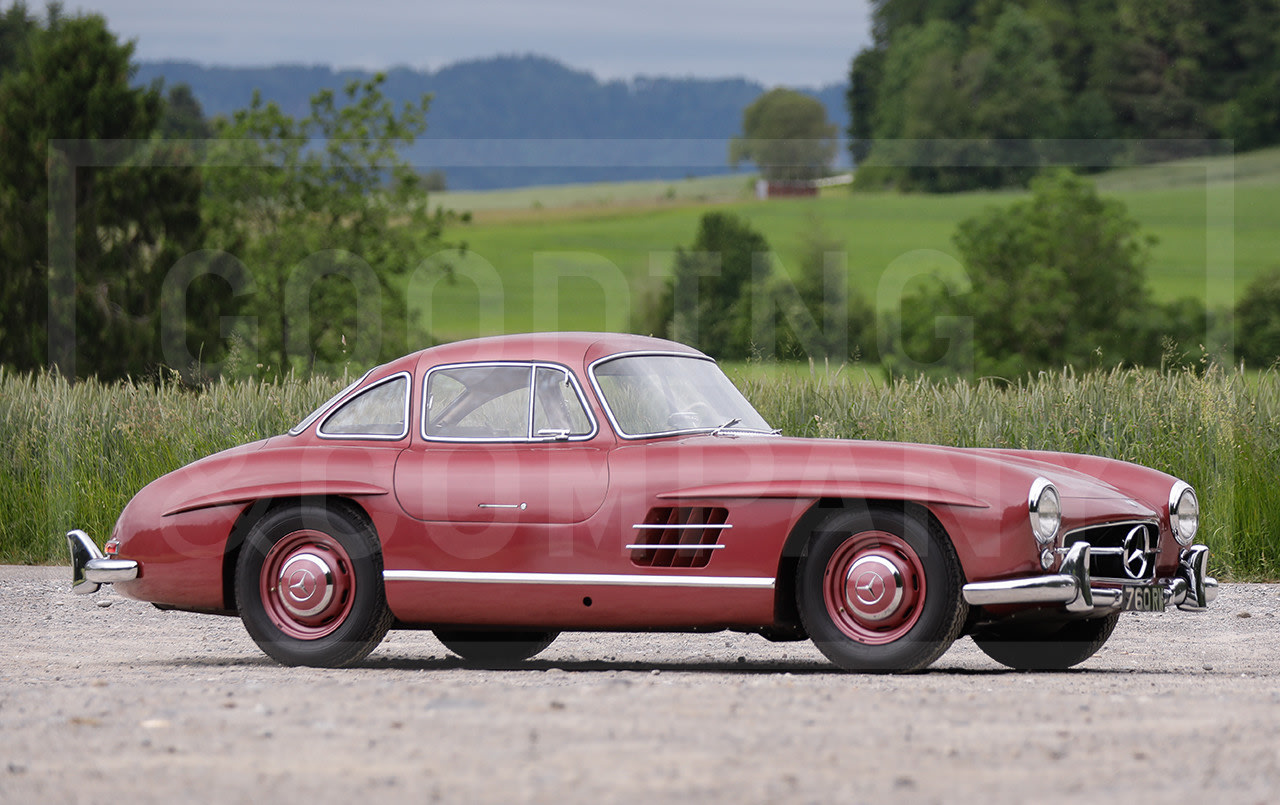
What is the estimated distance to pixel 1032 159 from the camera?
278 ft

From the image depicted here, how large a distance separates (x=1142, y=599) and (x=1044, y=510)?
72cm

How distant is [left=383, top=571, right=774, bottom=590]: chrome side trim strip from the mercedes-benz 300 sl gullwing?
0.04 ft

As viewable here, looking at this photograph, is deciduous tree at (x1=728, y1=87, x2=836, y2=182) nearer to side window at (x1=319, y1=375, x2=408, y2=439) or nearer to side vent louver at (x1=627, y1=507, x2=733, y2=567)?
side window at (x1=319, y1=375, x2=408, y2=439)

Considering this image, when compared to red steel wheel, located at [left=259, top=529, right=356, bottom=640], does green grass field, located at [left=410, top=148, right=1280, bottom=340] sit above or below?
above

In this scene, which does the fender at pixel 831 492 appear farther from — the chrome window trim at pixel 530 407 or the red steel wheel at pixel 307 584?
the red steel wheel at pixel 307 584

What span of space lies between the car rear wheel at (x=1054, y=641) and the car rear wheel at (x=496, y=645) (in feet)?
8.06

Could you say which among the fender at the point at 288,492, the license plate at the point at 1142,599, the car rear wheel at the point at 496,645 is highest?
the fender at the point at 288,492

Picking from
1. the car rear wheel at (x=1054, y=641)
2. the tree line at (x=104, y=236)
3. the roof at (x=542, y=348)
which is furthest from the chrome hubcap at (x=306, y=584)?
the tree line at (x=104, y=236)

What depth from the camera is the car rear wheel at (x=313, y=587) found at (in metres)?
7.87

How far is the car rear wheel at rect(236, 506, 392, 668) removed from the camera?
7867mm

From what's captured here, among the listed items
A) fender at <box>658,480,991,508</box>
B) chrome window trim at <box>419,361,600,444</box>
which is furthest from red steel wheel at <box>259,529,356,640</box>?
fender at <box>658,480,991,508</box>

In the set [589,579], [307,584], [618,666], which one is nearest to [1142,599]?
[589,579]

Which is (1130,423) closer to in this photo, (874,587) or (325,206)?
(874,587)

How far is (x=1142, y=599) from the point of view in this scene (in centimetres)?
733
